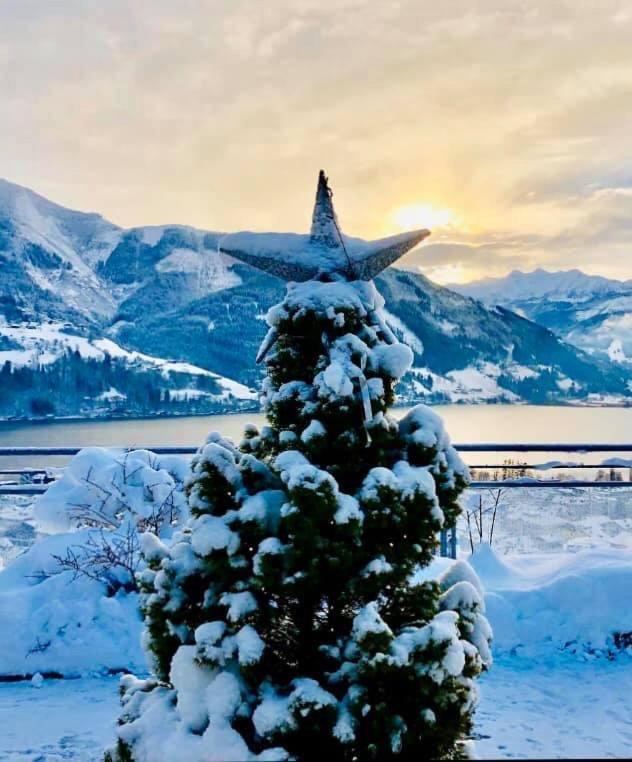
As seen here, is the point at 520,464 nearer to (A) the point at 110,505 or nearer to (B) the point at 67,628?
(A) the point at 110,505

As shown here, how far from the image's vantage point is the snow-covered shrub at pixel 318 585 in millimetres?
2639

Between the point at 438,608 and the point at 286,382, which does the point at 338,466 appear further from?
the point at 438,608

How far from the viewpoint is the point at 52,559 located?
21.7ft

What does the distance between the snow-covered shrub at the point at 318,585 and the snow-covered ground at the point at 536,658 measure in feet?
6.42

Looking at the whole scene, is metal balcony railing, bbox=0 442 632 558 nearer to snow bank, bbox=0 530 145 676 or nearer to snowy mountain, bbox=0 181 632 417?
snow bank, bbox=0 530 145 676

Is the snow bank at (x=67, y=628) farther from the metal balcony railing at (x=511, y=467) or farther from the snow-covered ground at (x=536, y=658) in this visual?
the metal balcony railing at (x=511, y=467)

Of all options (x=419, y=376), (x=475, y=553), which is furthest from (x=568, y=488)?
(x=419, y=376)

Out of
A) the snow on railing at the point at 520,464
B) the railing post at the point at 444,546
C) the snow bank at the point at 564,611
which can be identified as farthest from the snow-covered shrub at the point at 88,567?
the snow bank at the point at 564,611

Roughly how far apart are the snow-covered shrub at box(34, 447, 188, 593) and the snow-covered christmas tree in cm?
347

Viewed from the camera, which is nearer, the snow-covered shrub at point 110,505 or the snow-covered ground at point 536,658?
the snow-covered ground at point 536,658

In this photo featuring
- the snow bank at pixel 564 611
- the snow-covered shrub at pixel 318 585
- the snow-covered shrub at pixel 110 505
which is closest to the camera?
the snow-covered shrub at pixel 318 585

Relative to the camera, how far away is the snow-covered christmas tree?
2.64 metres

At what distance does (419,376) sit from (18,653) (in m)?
109

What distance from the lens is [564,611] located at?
624 cm
